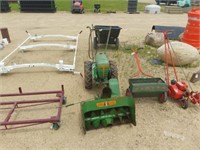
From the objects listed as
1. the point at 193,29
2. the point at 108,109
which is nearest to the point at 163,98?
the point at 108,109

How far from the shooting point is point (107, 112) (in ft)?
12.8

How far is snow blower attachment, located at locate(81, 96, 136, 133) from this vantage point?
12.3 ft

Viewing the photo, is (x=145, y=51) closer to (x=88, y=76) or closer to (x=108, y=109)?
(x=88, y=76)

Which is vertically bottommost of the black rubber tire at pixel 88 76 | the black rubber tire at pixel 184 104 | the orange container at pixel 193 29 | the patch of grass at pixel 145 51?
the black rubber tire at pixel 184 104

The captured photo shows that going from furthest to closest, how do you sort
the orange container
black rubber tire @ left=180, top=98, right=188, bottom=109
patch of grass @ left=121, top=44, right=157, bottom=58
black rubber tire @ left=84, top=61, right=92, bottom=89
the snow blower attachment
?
the orange container < patch of grass @ left=121, top=44, right=157, bottom=58 < black rubber tire @ left=84, top=61, right=92, bottom=89 < black rubber tire @ left=180, top=98, right=188, bottom=109 < the snow blower attachment

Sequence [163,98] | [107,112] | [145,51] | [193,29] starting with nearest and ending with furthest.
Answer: [107,112] < [163,98] < [193,29] < [145,51]

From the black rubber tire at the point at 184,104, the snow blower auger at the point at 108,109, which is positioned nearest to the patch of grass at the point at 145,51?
the black rubber tire at the point at 184,104

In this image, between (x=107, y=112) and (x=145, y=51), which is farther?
(x=145, y=51)

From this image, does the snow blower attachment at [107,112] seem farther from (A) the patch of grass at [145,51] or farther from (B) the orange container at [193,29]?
(B) the orange container at [193,29]

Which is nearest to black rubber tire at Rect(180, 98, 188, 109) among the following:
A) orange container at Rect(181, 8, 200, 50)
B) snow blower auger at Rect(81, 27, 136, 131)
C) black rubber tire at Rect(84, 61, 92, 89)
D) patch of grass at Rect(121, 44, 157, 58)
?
snow blower auger at Rect(81, 27, 136, 131)

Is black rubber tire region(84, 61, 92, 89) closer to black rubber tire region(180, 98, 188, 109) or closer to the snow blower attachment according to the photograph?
the snow blower attachment

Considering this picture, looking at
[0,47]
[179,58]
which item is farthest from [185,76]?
[0,47]

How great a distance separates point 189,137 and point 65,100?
2.71 metres

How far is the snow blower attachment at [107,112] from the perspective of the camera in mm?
3740
